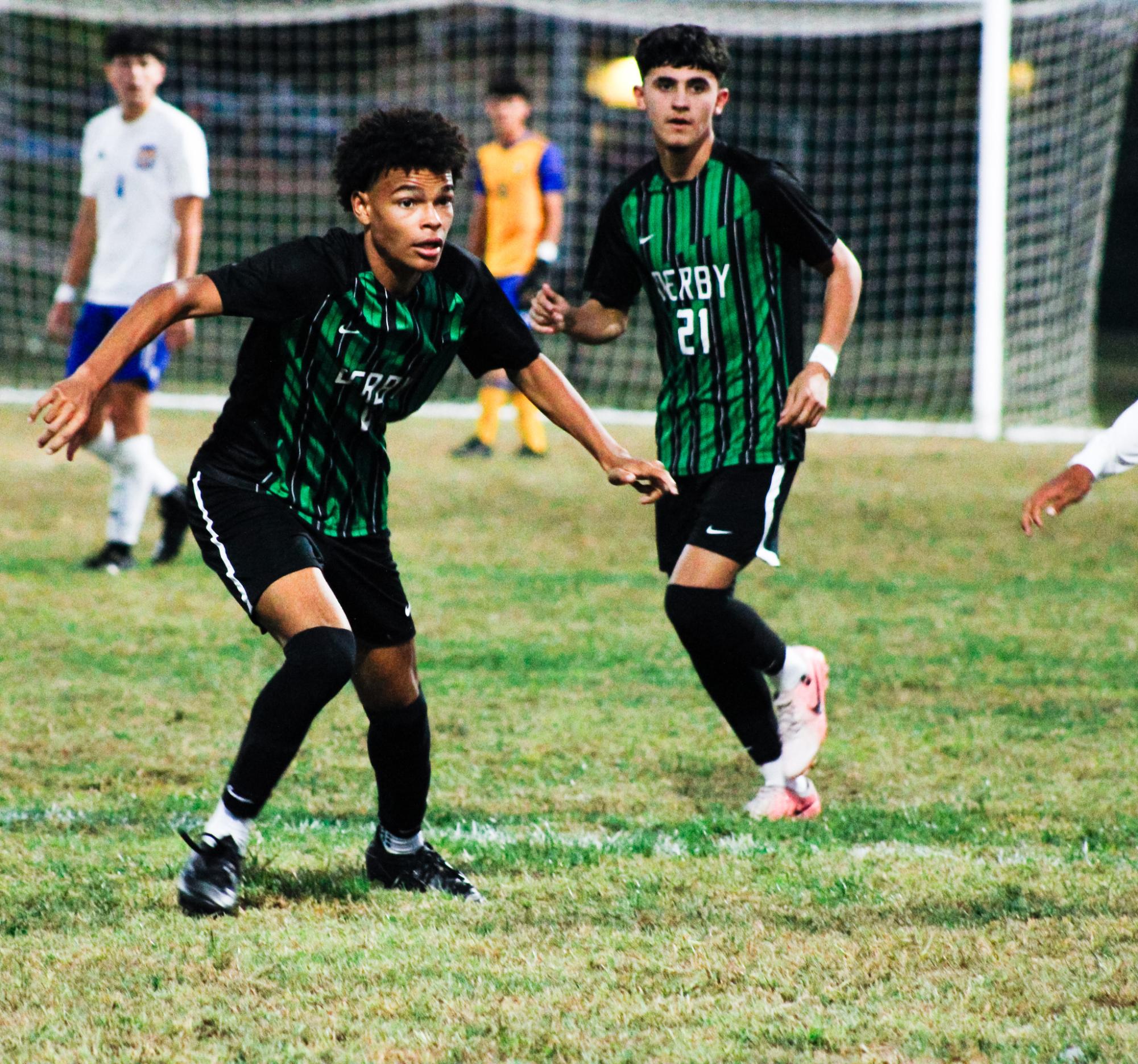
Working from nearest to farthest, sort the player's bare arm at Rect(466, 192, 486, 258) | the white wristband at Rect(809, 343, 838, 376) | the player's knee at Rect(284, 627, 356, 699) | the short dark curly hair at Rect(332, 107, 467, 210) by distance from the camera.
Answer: the player's knee at Rect(284, 627, 356, 699)
the short dark curly hair at Rect(332, 107, 467, 210)
the white wristband at Rect(809, 343, 838, 376)
the player's bare arm at Rect(466, 192, 486, 258)

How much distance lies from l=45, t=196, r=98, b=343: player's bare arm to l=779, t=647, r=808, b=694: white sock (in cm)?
456

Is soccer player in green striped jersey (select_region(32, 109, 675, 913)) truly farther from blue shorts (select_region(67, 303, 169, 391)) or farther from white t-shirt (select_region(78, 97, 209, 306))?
white t-shirt (select_region(78, 97, 209, 306))

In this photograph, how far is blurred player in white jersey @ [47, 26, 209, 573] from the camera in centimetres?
744

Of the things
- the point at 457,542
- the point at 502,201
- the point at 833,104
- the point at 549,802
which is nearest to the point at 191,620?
the point at 457,542

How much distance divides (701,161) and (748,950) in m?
2.22

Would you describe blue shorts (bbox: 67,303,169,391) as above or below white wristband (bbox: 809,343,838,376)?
below

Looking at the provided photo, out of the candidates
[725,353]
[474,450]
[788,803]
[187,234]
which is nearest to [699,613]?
[788,803]

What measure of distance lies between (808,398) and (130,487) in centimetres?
428

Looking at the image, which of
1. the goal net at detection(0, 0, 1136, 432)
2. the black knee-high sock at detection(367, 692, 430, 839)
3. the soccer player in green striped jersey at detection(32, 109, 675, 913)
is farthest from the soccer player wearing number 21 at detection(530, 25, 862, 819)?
the goal net at detection(0, 0, 1136, 432)

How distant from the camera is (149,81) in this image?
24.5ft

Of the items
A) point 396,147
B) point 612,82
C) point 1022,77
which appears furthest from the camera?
point 612,82

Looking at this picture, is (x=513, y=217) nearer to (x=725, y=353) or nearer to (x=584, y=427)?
(x=725, y=353)

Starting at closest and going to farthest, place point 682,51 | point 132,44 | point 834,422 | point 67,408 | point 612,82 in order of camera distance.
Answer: point 67,408
point 682,51
point 132,44
point 834,422
point 612,82

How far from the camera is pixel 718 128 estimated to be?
18125 millimetres
